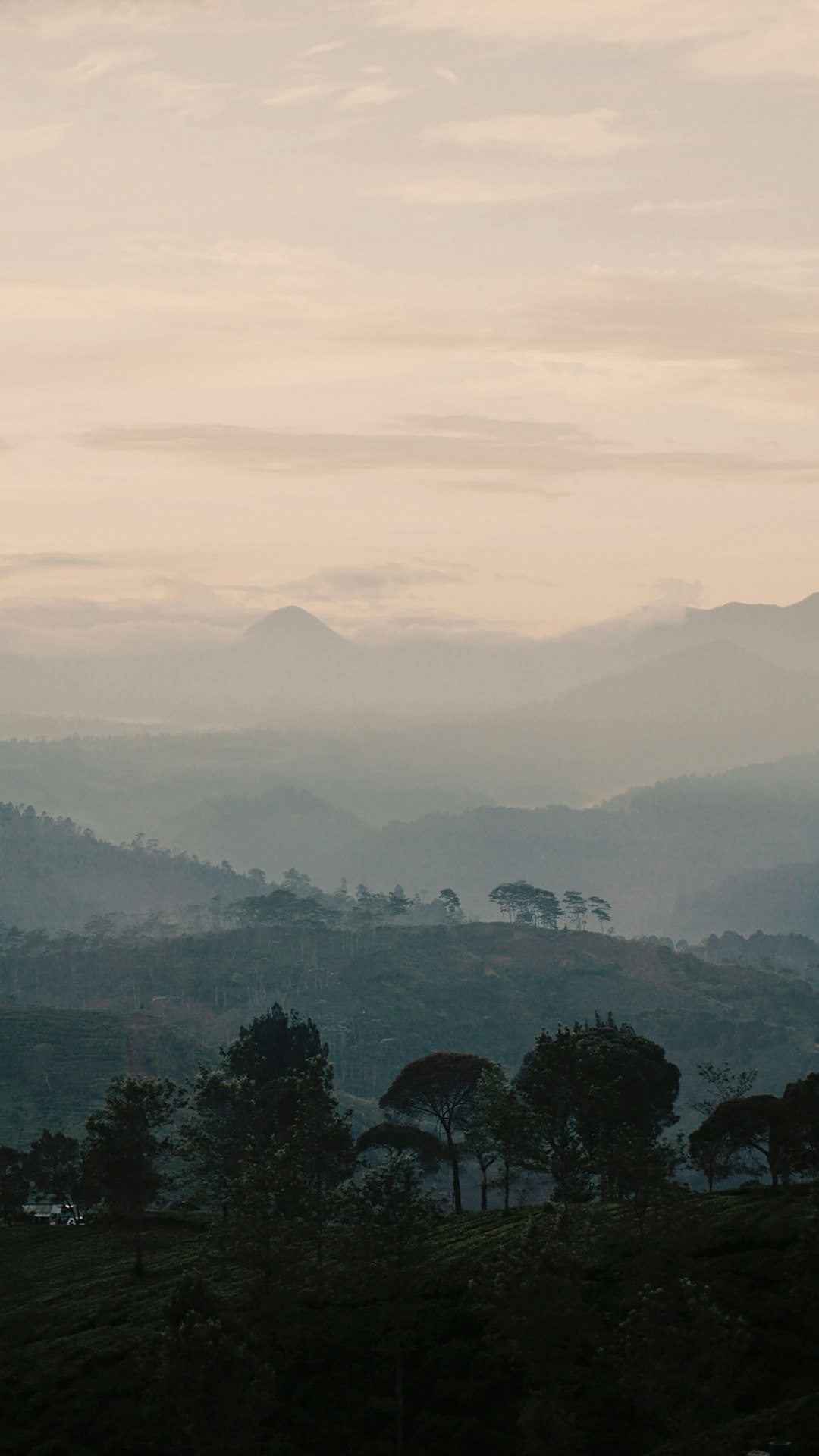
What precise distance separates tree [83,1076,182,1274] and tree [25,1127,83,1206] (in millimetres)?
22106

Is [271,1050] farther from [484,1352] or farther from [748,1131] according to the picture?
[484,1352]

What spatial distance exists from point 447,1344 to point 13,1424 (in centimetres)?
2097

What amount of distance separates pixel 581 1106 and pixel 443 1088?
56.7ft

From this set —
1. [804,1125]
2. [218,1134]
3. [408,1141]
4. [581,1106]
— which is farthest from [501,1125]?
[218,1134]

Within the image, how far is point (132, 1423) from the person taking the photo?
6412 cm

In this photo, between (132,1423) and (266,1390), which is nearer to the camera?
(266,1390)

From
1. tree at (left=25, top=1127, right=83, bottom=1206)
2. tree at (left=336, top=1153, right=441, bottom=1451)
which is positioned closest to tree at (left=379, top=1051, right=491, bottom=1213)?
tree at (left=25, top=1127, right=83, bottom=1206)

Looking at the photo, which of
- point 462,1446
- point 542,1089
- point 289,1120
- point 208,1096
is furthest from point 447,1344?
point 208,1096

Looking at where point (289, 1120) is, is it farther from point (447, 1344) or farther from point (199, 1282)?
point (199, 1282)

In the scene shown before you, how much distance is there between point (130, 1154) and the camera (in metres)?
90.6

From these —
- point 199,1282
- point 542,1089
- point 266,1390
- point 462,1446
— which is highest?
point 542,1089

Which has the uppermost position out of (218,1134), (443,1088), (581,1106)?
(443,1088)

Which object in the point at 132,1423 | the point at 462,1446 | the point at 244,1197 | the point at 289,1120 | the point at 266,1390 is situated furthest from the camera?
the point at 289,1120

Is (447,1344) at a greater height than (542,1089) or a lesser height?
lesser
